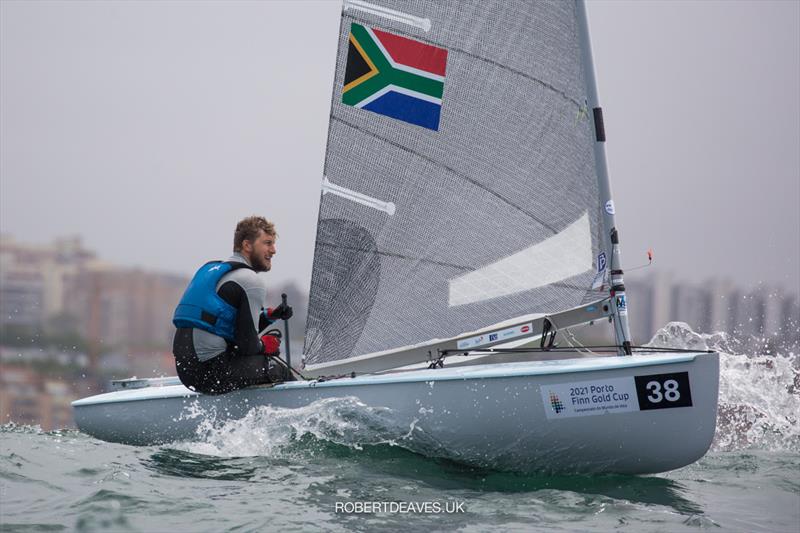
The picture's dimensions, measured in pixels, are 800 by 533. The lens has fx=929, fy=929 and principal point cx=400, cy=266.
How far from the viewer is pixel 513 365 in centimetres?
497

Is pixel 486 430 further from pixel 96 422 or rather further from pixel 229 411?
pixel 96 422

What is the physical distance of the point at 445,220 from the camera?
5.41 meters

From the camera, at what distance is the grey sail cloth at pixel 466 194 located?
202 inches

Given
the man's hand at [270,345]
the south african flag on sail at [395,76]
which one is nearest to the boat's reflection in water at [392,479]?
the man's hand at [270,345]

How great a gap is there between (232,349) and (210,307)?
0.27m

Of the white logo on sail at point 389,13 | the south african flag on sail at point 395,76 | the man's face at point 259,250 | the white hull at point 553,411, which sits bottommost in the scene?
the white hull at point 553,411

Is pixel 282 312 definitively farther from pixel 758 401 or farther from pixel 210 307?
pixel 758 401

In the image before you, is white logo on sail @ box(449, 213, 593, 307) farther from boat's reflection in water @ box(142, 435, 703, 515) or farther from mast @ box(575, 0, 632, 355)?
boat's reflection in water @ box(142, 435, 703, 515)

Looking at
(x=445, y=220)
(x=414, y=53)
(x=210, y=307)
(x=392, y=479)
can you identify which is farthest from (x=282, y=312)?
(x=414, y=53)

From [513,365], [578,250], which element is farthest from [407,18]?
[513,365]

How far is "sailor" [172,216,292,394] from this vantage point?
5.05 meters

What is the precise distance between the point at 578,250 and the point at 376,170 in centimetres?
126

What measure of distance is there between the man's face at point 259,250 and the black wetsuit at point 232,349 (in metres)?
0.08

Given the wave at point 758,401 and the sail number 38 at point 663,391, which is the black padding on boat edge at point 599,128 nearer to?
the wave at point 758,401
